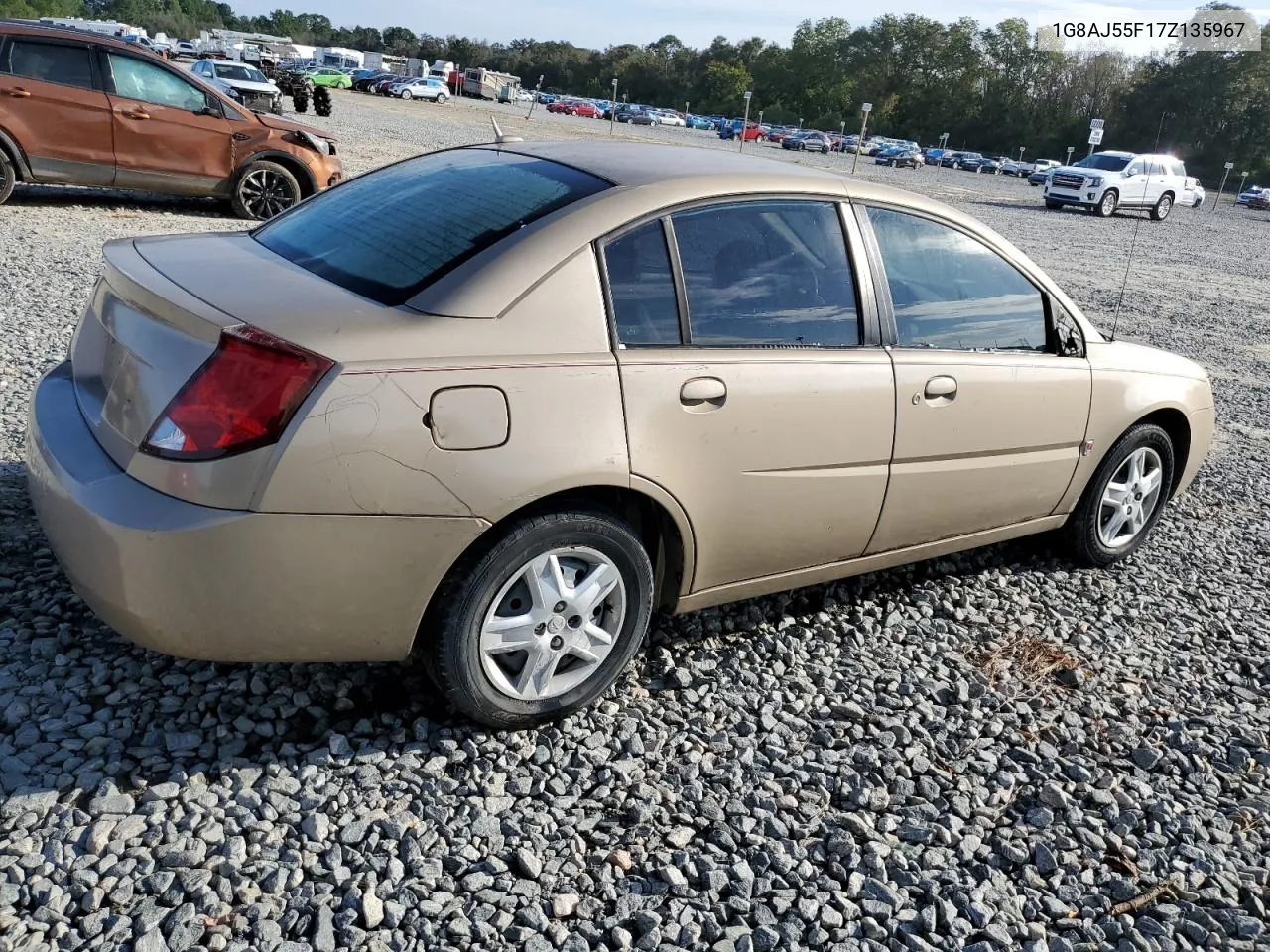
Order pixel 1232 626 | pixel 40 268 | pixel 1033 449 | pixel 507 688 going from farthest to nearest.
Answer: pixel 40 268, pixel 1232 626, pixel 1033 449, pixel 507 688

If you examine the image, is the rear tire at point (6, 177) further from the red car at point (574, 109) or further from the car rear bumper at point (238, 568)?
the red car at point (574, 109)

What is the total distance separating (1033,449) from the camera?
4.21 m

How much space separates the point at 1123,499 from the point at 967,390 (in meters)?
1.48

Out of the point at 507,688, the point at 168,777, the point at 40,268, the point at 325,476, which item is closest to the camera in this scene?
the point at 325,476

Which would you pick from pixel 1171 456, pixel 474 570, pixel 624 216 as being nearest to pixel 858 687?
pixel 474 570

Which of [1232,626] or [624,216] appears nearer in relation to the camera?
[624,216]

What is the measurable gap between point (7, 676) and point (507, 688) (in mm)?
1461

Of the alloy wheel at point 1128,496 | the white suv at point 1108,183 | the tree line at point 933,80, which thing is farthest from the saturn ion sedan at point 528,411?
the tree line at point 933,80

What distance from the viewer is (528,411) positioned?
9.13 feet

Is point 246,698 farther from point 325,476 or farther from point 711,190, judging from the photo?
point 711,190

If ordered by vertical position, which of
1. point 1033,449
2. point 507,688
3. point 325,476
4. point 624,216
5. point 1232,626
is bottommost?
point 1232,626

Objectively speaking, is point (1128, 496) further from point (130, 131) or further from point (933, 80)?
point (933, 80)

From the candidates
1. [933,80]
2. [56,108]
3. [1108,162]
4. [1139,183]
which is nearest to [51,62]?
[56,108]

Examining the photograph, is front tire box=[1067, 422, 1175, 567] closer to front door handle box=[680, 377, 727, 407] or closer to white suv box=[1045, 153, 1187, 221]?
front door handle box=[680, 377, 727, 407]
